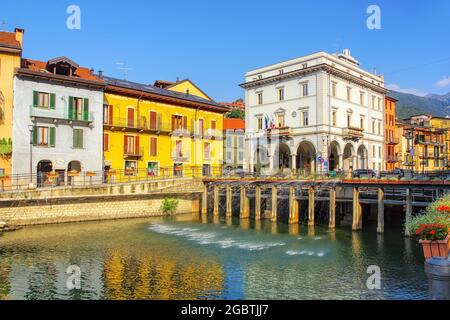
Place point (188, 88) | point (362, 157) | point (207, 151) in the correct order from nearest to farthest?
point (207, 151) → point (362, 157) → point (188, 88)

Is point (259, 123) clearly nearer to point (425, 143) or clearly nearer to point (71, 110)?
point (71, 110)

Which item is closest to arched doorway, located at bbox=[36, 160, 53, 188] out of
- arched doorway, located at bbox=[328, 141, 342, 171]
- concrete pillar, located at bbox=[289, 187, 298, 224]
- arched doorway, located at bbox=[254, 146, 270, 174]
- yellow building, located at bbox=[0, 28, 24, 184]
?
yellow building, located at bbox=[0, 28, 24, 184]

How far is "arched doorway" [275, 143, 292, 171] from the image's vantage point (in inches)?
1916

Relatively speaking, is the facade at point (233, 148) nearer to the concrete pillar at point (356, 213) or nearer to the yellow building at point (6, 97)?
the concrete pillar at point (356, 213)

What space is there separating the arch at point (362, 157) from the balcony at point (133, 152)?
1131 inches

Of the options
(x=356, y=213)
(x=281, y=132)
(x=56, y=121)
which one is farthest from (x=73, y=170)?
(x=356, y=213)

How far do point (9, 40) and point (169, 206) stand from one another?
21253 millimetres

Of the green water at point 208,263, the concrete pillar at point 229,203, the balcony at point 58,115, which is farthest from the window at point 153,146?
the green water at point 208,263

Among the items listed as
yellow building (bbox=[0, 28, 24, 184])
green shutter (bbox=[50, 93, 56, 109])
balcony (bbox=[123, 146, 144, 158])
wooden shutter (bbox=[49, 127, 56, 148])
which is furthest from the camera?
balcony (bbox=[123, 146, 144, 158])

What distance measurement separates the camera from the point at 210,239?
83.5 ft

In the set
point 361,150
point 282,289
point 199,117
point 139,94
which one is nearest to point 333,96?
point 361,150

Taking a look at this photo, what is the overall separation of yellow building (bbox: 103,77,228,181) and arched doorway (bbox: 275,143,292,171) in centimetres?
782

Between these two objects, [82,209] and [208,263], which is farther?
[82,209]

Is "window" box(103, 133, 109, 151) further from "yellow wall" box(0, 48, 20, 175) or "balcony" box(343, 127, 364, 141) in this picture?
"balcony" box(343, 127, 364, 141)
